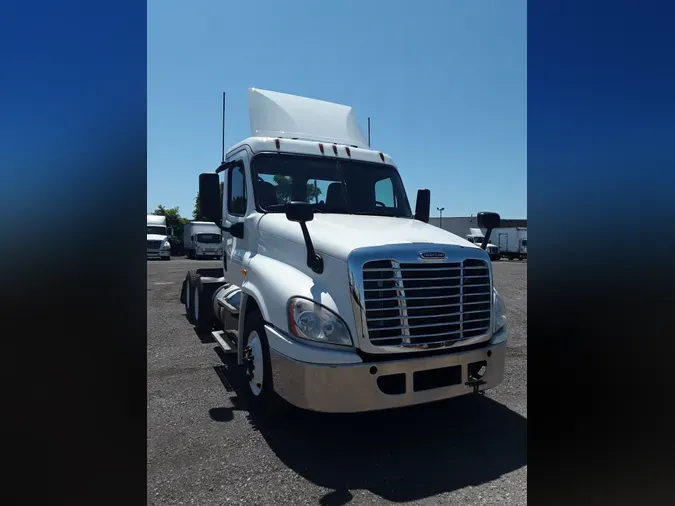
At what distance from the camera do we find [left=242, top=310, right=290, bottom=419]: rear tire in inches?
142

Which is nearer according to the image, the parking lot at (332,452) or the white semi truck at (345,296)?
the parking lot at (332,452)

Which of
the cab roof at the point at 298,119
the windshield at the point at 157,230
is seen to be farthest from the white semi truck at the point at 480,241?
the cab roof at the point at 298,119

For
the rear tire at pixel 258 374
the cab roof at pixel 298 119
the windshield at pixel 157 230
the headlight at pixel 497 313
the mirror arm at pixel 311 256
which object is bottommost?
the rear tire at pixel 258 374

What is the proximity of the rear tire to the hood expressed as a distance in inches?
34.8

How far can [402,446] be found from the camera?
3.37 metres

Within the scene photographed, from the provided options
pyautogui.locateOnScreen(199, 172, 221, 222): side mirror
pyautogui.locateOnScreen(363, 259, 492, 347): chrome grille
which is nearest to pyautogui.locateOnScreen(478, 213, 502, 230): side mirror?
pyautogui.locateOnScreen(363, 259, 492, 347): chrome grille

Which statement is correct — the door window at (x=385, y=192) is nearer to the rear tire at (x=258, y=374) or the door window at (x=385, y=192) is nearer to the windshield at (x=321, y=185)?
the windshield at (x=321, y=185)

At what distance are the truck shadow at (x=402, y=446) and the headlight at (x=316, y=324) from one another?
2.96 feet

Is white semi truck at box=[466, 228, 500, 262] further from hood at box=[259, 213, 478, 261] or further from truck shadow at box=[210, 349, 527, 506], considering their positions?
truck shadow at box=[210, 349, 527, 506]

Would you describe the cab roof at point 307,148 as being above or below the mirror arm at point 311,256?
above

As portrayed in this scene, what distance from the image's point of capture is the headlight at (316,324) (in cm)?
318

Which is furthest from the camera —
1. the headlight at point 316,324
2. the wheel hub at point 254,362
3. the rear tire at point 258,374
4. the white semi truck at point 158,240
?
the white semi truck at point 158,240

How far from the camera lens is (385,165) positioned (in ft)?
17.5

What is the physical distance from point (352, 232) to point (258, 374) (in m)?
1.55
